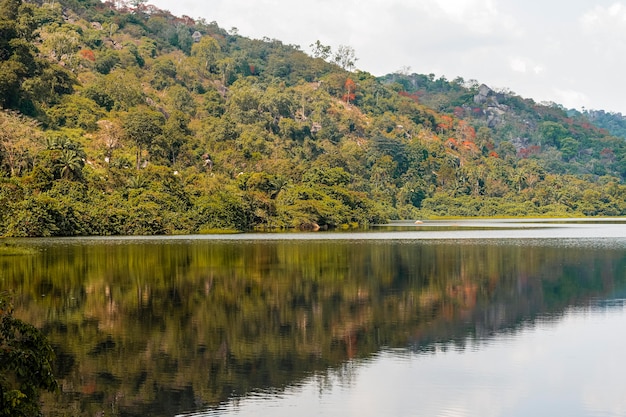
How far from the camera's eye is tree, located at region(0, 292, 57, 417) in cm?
1161

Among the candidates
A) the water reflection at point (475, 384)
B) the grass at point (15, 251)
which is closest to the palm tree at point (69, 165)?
the grass at point (15, 251)

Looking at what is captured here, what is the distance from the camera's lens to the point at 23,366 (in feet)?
41.4

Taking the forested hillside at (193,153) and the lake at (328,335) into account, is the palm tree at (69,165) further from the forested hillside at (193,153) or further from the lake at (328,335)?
the lake at (328,335)

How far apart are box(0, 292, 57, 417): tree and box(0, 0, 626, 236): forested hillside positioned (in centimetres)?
4720

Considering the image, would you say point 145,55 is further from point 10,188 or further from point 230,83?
point 10,188

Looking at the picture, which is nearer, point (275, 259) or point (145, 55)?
point (275, 259)

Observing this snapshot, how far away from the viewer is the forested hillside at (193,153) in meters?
82.8

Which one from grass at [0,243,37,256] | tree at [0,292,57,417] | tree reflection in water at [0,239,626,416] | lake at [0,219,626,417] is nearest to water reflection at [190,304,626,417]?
lake at [0,219,626,417]

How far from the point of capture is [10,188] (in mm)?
69438

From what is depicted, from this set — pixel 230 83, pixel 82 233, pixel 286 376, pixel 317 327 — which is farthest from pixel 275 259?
pixel 230 83

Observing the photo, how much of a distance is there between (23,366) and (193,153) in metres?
102

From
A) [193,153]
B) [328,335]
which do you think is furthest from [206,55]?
[328,335]

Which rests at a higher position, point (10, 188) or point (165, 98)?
point (165, 98)

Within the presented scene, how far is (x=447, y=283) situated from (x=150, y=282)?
13.5 metres
